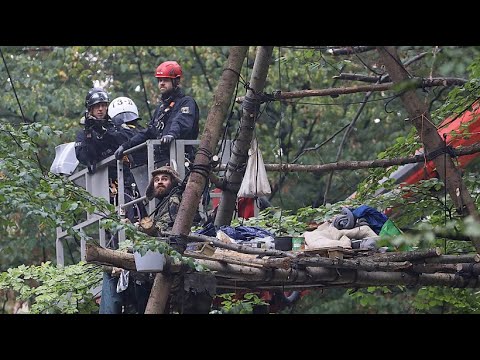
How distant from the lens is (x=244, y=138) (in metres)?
14.7

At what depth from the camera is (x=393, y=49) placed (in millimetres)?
10562

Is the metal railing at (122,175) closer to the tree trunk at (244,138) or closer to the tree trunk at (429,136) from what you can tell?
the tree trunk at (244,138)

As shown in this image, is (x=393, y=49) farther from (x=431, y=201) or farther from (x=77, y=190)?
(x=431, y=201)

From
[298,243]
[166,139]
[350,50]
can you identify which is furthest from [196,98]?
[298,243]

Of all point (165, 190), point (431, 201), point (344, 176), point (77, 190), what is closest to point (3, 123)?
point (77, 190)

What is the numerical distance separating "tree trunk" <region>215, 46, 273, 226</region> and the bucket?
3145 millimetres

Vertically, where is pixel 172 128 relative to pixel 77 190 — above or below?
above

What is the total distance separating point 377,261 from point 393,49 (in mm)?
2654

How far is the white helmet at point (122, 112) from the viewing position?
15.4m

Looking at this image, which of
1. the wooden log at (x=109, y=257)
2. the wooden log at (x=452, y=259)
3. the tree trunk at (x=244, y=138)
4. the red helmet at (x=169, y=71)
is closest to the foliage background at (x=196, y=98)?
the tree trunk at (x=244, y=138)

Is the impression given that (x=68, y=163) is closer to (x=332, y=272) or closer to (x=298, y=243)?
(x=298, y=243)

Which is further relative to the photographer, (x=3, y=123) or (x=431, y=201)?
(x=431, y=201)

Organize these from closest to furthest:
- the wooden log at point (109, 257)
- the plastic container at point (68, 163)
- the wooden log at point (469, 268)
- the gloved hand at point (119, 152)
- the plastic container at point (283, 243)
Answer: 1. the wooden log at point (109, 257)
2. the plastic container at point (283, 243)
3. the wooden log at point (469, 268)
4. the gloved hand at point (119, 152)
5. the plastic container at point (68, 163)

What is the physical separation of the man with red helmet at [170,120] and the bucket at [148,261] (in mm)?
2401
